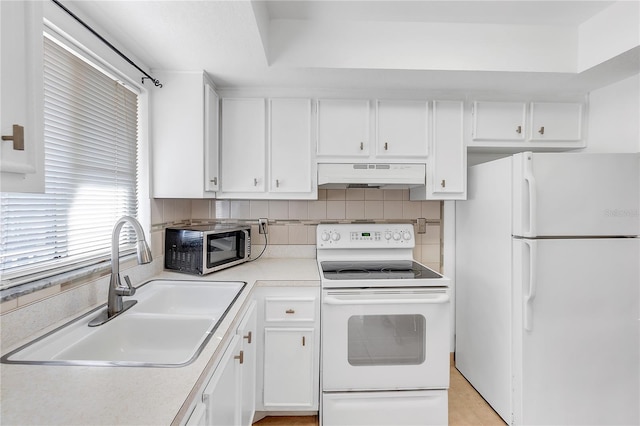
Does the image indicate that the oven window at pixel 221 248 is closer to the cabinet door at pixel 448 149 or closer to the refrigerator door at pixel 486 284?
the cabinet door at pixel 448 149

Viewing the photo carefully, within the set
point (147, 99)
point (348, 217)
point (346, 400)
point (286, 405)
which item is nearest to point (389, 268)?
point (348, 217)

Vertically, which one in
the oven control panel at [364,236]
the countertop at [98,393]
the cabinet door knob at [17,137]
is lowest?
the countertop at [98,393]

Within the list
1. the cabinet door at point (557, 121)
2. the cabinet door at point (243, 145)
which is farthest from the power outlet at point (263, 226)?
the cabinet door at point (557, 121)

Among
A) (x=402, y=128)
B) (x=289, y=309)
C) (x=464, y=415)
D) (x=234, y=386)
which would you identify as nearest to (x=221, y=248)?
(x=289, y=309)

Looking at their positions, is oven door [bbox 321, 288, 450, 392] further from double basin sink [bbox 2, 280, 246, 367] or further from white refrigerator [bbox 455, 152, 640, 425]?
double basin sink [bbox 2, 280, 246, 367]

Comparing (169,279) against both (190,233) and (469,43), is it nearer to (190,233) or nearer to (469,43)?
(190,233)

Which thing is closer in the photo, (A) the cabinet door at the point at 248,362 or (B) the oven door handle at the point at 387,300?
(A) the cabinet door at the point at 248,362

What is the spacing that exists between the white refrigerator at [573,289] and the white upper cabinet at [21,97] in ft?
6.62

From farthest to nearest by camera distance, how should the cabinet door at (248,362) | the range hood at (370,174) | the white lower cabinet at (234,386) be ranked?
the range hood at (370,174)
the cabinet door at (248,362)
the white lower cabinet at (234,386)

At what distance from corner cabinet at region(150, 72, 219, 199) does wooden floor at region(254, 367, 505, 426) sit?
149cm

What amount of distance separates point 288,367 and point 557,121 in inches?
99.2

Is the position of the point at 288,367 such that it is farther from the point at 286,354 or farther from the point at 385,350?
the point at 385,350

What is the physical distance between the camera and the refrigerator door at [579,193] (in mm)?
1712

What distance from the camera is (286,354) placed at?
1835mm
